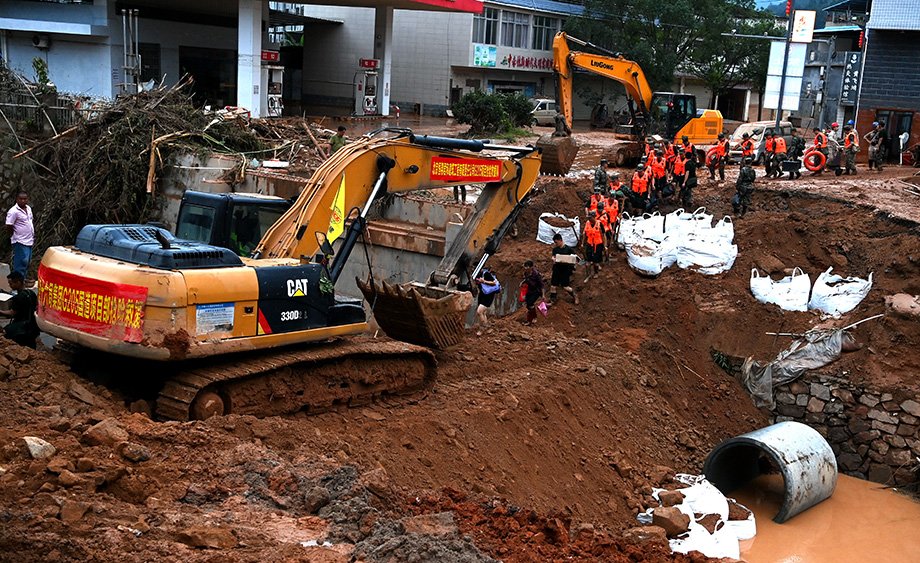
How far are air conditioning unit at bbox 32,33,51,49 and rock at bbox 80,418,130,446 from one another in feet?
88.2

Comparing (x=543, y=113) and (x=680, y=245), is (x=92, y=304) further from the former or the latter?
(x=543, y=113)

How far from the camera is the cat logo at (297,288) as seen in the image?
8852 millimetres

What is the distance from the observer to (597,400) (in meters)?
12.2

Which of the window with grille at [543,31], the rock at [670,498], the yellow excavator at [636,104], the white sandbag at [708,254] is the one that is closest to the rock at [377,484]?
the rock at [670,498]

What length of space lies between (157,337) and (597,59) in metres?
18.3

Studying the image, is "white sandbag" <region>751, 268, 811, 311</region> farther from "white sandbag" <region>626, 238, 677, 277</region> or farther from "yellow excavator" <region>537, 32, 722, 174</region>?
"yellow excavator" <region>537, 32, 722, 174</region>

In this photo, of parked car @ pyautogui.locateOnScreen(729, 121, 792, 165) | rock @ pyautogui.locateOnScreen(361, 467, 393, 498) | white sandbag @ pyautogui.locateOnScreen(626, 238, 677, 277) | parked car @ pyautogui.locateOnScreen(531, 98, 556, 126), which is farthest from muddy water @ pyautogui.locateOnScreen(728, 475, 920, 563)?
parked car @ pyautogui.locateOnScreen(531, 98, 556, 126)

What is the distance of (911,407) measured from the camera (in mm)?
13016

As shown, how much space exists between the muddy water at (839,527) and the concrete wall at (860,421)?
29cm

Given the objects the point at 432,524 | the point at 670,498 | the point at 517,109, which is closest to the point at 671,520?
the point at 670,498

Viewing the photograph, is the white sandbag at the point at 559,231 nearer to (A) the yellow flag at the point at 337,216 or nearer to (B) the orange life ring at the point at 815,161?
(B) the orange life ring at the point at 815,161

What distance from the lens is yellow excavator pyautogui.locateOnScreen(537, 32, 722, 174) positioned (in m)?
23.8

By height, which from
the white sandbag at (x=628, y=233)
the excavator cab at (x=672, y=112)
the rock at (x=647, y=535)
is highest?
the excavator cab at (x=672, y=112)

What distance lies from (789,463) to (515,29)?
37.3 m
